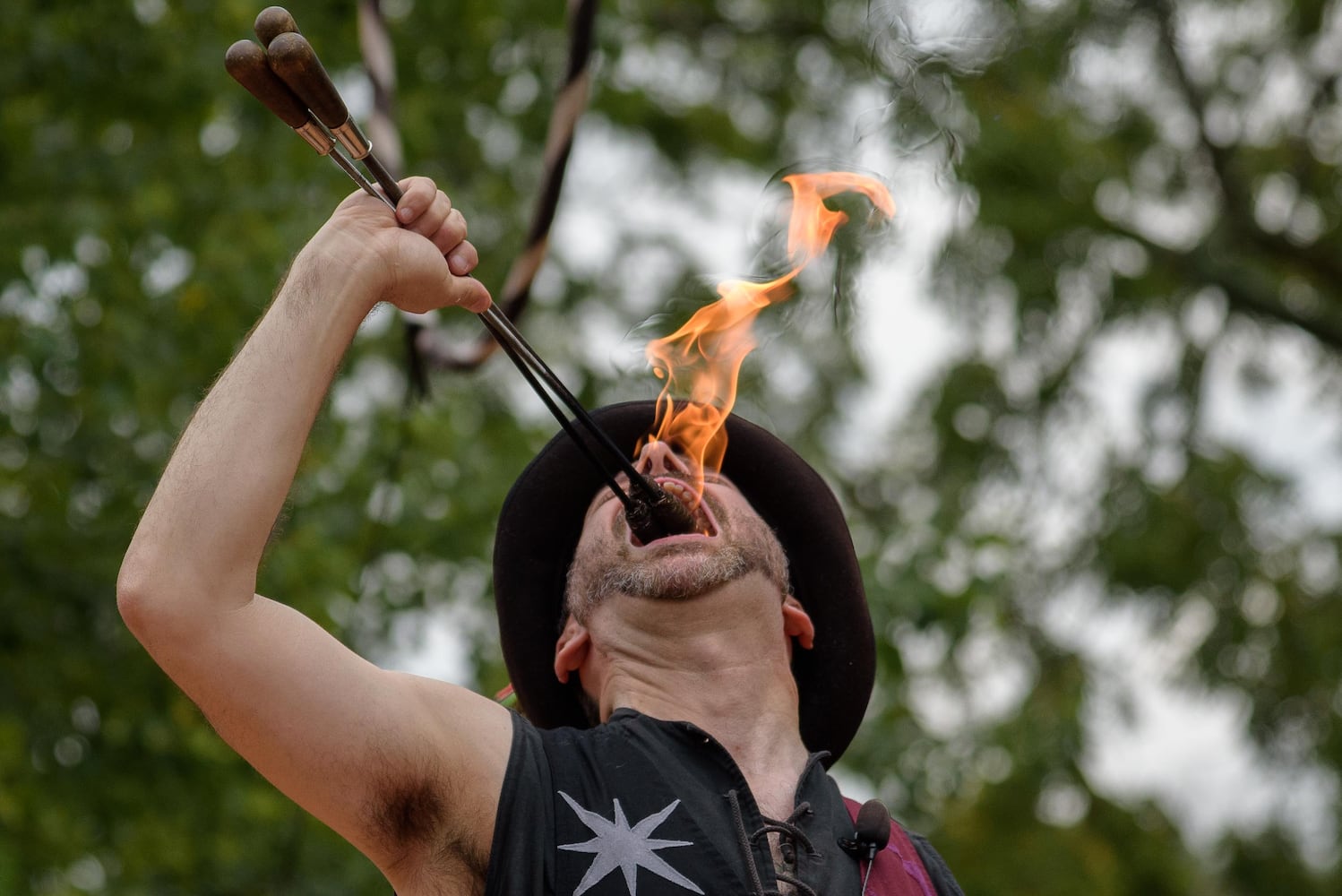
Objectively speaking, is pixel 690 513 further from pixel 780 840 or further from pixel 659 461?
pixel 780 840

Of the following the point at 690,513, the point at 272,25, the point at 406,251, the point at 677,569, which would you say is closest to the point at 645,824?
the point at 677,569

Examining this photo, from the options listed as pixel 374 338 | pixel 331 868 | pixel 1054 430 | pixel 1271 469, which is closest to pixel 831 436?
pixel 1054 430

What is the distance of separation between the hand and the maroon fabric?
102 centimetres

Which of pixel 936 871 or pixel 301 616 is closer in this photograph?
pixel 301 616

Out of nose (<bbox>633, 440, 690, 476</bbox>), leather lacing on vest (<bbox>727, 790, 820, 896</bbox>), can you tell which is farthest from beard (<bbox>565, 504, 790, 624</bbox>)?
leather lacing on vest (<bbox>727, 790, 820, 896</bbox>)

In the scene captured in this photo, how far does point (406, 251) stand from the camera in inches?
79.9

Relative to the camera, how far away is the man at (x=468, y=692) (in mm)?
1826

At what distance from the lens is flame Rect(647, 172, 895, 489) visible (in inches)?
108

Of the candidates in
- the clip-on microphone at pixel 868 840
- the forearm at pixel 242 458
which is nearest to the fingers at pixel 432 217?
the forearm at pixel 242 458

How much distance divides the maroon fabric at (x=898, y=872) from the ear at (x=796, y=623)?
44 centimetres

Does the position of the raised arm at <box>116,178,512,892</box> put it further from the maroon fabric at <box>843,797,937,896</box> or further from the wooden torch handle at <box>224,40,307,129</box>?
the maroon fabric at <box>843,797,937,896</box>

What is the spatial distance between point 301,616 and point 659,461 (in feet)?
2.73

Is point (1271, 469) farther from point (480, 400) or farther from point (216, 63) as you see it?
point (216, 63)

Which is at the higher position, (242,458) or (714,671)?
(242,458)
